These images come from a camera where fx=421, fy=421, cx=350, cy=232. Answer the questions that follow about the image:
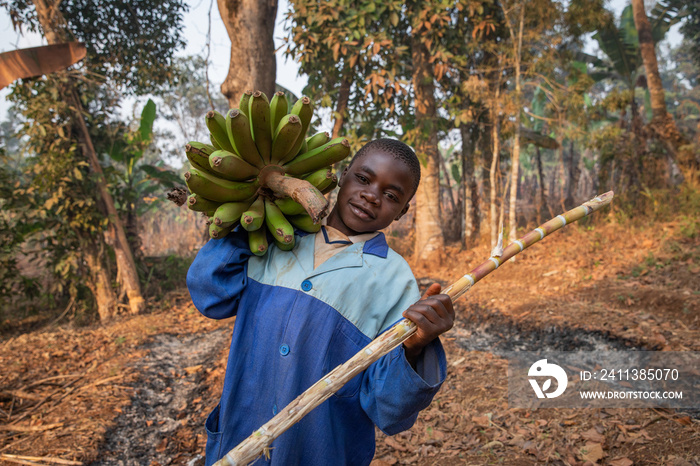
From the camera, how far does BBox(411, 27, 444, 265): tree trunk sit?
805 cm

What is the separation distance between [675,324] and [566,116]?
468 cm

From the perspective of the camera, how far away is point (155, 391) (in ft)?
13.6

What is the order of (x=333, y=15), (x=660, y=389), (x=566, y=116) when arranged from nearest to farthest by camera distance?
(x=660, y=389), (x=333, y=15), (x=566, y=116)

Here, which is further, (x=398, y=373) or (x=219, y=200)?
(x=219, y=200)

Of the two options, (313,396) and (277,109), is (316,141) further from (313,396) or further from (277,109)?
(313,396)

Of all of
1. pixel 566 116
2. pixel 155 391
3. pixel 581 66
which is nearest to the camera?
pixel 155 391

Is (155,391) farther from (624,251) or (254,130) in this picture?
(624,251)

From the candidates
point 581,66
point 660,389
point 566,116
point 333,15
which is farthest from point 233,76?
point 581,66

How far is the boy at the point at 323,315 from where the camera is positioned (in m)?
1.36

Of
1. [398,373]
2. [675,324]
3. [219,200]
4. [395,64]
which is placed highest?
[395,64]

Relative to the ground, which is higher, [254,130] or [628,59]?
[628,59]

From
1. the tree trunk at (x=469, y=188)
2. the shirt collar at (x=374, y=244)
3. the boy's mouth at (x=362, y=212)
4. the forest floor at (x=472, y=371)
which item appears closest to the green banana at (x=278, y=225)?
the shirt collar at (x=374, y=244)

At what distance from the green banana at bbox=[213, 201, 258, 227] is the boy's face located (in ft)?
1.18

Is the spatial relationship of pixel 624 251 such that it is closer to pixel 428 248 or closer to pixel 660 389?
pixel 428 248
